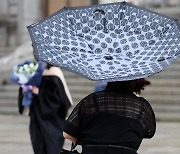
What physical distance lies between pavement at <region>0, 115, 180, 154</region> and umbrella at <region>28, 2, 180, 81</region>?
6.01 m

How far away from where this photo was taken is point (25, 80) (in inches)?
311

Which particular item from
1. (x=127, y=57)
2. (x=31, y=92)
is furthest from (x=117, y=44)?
(x=31, y=92)

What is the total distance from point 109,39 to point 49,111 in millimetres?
4009

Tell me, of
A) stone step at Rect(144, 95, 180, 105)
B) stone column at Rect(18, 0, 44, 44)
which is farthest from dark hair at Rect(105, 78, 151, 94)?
stone column at Rect(18, 0, 44, 44)

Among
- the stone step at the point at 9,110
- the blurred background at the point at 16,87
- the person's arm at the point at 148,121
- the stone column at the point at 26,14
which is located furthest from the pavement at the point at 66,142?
the stone column at the point at 26,14

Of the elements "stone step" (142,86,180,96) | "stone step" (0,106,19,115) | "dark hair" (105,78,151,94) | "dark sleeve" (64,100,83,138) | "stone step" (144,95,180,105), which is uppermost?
"dark hair" (105,78,151,94)

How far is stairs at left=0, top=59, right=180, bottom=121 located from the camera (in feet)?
46.4

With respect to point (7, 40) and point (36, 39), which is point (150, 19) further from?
point (7, 40)

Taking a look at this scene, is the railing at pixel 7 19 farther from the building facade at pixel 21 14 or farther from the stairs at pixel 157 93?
the stairs at pixel 157 93

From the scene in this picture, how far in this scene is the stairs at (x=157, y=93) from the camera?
46.4 ft

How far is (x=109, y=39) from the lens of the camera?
3.83m

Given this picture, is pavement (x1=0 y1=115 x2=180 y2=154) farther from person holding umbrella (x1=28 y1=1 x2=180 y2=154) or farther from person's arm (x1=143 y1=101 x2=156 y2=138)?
person holding umbrella (x1=28 y1=1 x2=180 y2=154)

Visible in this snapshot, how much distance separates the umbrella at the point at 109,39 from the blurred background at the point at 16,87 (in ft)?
19.9

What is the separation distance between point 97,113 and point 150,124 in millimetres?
338
